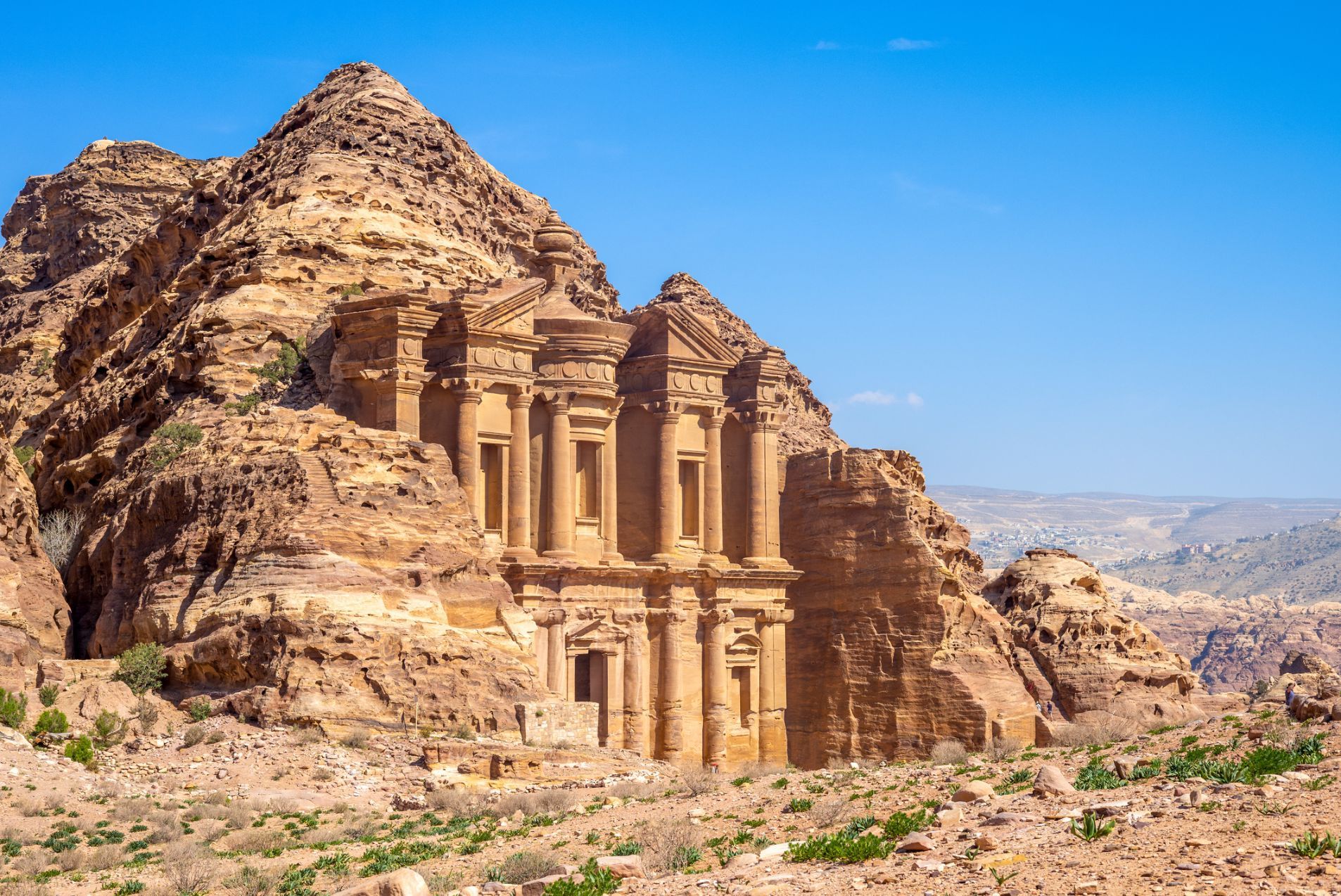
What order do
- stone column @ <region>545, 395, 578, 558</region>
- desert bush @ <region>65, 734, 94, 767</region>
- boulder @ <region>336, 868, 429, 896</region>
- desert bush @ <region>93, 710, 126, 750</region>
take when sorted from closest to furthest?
boulder @ <region>336, 868, 429, 896</region> → desert bush @ <region>65, 734, 94, 767</region> → desert bush @ <region>93, 710, 126, 750</region> → stone column @ <region>545, 395, 578, 558</region>

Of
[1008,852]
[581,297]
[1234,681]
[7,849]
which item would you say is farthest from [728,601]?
[1234,681]

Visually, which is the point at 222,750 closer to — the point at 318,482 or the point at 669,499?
the point at 318,482

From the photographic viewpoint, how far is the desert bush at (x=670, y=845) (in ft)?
79.8

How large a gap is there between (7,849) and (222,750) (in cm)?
816

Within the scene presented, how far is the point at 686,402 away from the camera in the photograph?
5788 centimetres

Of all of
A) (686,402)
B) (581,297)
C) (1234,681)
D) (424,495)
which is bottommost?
(1234,681)

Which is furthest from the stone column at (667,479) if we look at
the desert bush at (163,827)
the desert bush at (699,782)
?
the desert bush at (163,827)

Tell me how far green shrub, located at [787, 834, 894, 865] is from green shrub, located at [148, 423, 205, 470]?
84.9 ft

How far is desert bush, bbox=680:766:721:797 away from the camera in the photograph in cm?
3250

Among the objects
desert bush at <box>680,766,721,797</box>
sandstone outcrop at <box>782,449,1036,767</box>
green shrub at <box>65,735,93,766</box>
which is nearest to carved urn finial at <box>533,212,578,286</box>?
sandstone outcrop at <box>782,449,1036,767</box>

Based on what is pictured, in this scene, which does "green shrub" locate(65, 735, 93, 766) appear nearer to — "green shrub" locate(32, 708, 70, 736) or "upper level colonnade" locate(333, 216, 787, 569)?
"green shrub" locate(32, 708, 70, 736)

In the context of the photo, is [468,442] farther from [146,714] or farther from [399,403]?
[146,714]

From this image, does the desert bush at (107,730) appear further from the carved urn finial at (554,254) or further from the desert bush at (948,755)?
the carved urn finial at (554,254)

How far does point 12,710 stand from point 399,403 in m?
16.7
